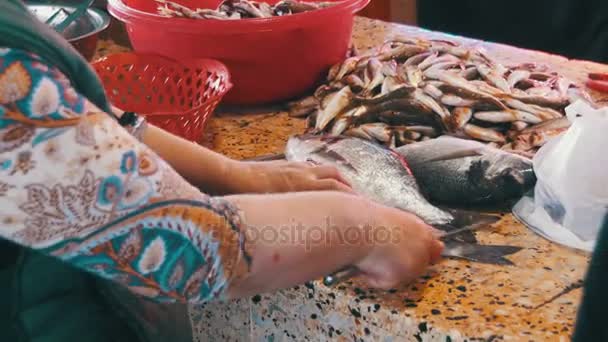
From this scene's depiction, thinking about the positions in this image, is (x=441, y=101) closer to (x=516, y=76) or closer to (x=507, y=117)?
(x=507, y=117)

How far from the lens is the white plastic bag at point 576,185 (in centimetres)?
121

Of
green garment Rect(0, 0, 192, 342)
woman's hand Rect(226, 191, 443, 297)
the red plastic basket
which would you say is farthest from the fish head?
green garment Rect(0, 0, 192, 342)

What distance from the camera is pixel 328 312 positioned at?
118 centimetres

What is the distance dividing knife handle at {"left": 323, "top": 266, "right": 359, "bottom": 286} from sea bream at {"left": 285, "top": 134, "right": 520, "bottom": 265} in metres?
0.19

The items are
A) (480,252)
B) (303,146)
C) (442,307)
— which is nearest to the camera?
(442,307)

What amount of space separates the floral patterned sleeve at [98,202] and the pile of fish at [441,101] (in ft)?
2.64

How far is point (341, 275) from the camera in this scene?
3.70 feet

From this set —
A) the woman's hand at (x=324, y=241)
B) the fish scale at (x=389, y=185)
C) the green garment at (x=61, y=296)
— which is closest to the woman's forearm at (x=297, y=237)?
the woman's hand at (x=324, y=241)

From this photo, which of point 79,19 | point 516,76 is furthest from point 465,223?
point 79,19

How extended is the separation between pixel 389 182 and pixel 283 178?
0.67ft

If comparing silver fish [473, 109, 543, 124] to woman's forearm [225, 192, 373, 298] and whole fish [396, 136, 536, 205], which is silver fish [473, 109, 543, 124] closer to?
whole fish [396, 136, 536, 205]

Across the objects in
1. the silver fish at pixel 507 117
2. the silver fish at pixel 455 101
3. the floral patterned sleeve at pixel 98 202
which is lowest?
the silver fish at pixel 507 117

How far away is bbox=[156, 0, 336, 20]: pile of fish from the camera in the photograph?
1.84 metres

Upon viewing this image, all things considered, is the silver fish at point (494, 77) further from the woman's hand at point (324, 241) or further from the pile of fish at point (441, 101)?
the woman's hand at point (324, 241)
